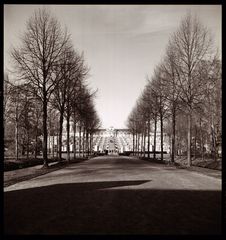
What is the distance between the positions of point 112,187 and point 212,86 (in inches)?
706

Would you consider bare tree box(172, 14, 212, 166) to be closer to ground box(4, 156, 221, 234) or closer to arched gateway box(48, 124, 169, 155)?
ground box(4, 156, 221, 234)

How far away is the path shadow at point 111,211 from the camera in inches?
265

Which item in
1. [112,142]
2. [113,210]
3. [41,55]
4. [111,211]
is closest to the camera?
[111,211]

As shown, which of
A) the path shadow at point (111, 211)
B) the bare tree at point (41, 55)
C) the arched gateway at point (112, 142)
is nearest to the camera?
the path shadow at point (111, 211)

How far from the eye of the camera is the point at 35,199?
32.9ft

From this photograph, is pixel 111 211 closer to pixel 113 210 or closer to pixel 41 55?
pixel 113 210

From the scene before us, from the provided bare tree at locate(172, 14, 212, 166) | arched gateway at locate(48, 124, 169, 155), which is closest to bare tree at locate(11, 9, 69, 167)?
bare tree at locate(172, 14, 212, 166)

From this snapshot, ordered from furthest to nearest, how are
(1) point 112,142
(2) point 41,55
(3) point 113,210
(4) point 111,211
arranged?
1. (1) point 112,142
2. (2) point 41,55
3. (3) point 113,210
4. (4) point 111,211

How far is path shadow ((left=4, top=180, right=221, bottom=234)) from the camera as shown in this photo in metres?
6.74

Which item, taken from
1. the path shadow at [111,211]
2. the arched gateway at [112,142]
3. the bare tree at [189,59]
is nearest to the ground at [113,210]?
the path shadow at [111,211]

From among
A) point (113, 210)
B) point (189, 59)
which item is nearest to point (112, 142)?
point (189, 59)

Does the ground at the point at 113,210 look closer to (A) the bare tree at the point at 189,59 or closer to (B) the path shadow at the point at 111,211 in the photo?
(B) the path shadow at the point at 111,211

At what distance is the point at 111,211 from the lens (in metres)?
8.30

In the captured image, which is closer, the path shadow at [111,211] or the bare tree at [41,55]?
the path shadow at [111,211]
